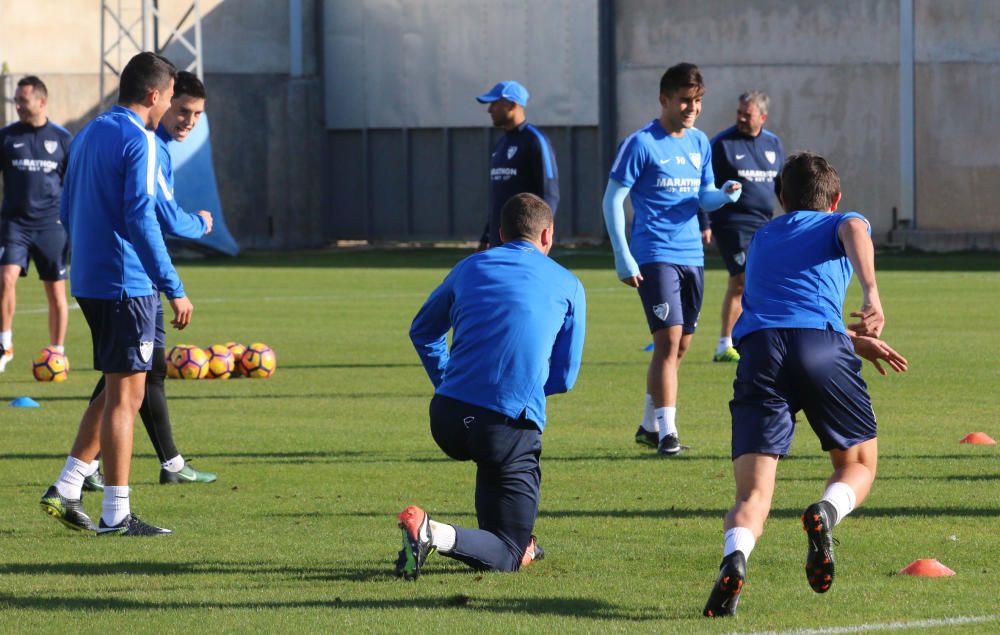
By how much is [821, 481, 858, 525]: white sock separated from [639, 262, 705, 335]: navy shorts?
3898 millimetres

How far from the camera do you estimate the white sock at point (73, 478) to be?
8188mm

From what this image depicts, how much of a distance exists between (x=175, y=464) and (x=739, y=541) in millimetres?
4196

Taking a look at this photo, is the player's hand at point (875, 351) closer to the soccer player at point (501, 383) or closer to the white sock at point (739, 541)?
the white sock at point (739, 541)

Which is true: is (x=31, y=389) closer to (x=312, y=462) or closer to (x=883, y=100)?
(x=312, y=462)

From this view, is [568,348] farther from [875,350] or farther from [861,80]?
[861,80]

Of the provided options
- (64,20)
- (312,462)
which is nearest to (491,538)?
(312,462)

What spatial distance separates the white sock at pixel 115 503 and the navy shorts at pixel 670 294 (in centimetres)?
363

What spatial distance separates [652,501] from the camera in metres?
8.85

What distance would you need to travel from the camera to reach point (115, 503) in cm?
804

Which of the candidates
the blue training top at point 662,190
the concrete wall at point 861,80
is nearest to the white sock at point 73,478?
the blue training top at point 662,190

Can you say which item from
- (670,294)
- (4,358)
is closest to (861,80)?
(4,358)

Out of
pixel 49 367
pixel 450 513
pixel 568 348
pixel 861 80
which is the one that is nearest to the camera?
pixel 568 348

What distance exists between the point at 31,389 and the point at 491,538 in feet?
26.7

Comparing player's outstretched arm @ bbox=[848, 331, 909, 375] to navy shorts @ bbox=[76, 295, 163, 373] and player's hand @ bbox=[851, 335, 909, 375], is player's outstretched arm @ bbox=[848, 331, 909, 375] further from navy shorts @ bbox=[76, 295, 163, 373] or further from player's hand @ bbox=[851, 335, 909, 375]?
navy shorts @ bbox=[76, 295, 163, 373]
